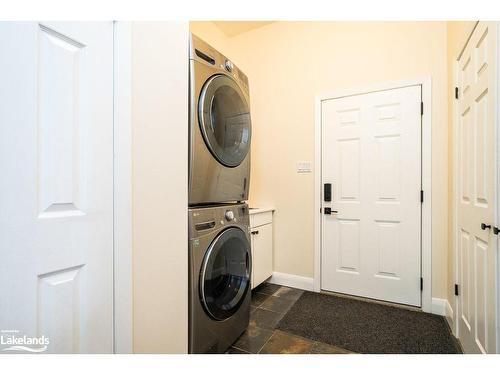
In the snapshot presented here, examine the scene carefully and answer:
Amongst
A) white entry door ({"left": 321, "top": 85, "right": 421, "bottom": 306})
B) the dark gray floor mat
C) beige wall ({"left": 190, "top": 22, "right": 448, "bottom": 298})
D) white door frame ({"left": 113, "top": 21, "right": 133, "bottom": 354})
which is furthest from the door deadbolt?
white door frame ({"left": 113, "top": 21, "right": 133, "bottom": 354})

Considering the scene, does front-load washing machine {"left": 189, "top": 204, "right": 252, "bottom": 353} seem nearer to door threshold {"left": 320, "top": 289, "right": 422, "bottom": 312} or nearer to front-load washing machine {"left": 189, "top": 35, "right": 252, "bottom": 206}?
front-load washing machine {"left": 189, "top": 35, "right": 252, "bottom": 206}

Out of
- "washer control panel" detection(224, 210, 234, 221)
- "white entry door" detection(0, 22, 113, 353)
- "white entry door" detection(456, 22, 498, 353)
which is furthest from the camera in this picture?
"washer control panel" detection(224, 210, 234, 221)

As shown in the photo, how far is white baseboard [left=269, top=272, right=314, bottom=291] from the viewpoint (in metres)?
2.46

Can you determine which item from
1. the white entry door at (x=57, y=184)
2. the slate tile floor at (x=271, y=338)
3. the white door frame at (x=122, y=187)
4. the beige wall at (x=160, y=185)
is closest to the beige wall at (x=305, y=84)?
the slate tile floor at (x=271, y=338)

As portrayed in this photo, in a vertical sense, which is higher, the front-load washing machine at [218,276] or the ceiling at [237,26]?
the ceiling at [237,26]

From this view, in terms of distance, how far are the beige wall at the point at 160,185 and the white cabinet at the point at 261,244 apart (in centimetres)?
112

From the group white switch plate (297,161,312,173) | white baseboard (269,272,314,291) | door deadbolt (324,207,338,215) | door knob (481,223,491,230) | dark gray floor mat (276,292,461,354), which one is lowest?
dark gray floor mat (276,292,461,354)

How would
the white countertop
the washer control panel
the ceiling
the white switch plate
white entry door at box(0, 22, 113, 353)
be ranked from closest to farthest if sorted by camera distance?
white entry door at box(0, 22, 113, 353)
the washer control panel
the white countertop
the white switch plate
the ceiling

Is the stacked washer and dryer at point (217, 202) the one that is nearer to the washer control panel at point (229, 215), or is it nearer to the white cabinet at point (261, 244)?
the washer control panel at point (229, 215)

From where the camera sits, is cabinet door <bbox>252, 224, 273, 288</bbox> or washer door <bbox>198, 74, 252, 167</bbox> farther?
cabinet door <bbox>252, 224, 273, 288</bbox>

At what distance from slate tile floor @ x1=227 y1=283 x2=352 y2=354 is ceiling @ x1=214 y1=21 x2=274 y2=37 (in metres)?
2.95

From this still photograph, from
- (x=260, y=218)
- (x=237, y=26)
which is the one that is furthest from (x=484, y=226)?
(x=237, y=26)

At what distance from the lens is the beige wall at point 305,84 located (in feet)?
6.56

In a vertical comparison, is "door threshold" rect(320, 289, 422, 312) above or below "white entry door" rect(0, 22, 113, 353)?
below
